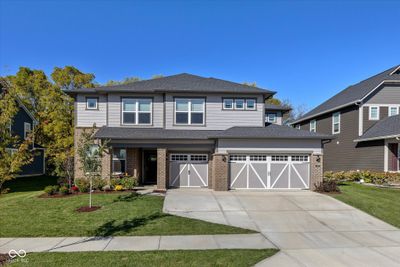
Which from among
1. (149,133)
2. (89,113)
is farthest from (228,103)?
(89,113)

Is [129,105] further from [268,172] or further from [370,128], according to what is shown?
[370,128]

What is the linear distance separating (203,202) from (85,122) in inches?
394

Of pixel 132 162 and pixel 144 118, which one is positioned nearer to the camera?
pixel 132 162

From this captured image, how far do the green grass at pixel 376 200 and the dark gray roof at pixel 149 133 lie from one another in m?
7.97

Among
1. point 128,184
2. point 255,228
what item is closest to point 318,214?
point 255,228

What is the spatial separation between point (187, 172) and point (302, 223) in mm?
8472

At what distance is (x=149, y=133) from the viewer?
16766 millimetres

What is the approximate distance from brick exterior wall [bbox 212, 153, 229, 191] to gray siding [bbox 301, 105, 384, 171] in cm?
880

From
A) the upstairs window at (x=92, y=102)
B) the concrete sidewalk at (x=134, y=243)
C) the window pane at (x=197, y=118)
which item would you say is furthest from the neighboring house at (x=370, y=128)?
the upstairs window at (x=92, y=102)

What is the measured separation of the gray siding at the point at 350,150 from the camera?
64.9 ft

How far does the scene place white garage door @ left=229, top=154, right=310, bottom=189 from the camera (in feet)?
52.2

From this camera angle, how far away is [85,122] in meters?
17.9

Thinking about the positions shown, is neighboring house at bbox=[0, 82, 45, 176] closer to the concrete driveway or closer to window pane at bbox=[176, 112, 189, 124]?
window pane at bbox=[176, 112, 189, 124]

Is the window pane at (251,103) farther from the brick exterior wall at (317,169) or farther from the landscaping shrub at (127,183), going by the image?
the landscaping shrub at (127,183)
